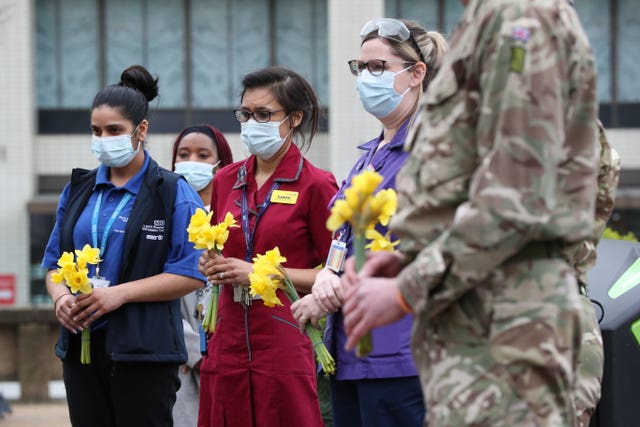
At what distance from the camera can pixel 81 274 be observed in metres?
4.99

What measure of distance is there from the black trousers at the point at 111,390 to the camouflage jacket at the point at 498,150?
2394 mm

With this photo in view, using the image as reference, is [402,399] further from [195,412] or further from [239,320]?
[195,412]

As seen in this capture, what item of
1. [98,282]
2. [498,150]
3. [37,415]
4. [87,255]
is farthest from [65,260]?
[37,415]

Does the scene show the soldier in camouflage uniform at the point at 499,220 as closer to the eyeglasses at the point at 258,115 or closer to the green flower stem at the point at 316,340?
the green flower stem at the point at 316,340

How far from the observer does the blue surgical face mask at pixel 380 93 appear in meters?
4.57

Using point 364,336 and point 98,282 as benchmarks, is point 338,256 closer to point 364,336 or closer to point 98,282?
point 98,282

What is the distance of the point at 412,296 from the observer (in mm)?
2859

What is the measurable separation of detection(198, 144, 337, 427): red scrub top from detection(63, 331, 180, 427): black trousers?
245 millimetres

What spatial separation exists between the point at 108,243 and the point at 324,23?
16456 mm

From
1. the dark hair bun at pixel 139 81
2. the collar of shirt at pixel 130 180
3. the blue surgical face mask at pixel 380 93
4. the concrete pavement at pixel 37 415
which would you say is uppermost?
the dark hair bun at pixel 139 81

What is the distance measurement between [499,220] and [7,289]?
18095 mm

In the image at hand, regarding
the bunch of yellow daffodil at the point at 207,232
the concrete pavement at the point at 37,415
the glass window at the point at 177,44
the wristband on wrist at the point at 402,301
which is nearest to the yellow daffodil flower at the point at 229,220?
the bunch of yellow daffodil at the point at 207,232

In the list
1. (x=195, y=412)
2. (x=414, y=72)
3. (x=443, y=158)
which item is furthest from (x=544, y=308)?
(x=195, y=412)

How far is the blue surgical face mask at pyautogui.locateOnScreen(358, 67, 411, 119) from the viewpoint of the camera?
4.57 meters
